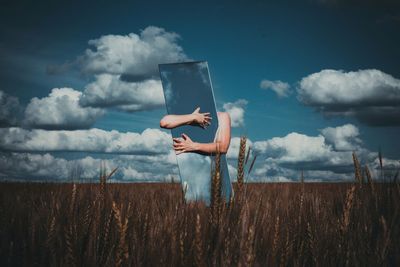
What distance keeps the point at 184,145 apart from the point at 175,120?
0.66 ft

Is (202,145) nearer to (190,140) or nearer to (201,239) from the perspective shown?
(190,140)

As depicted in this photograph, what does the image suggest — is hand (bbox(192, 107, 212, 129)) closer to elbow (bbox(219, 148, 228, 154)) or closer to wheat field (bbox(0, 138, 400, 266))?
elbow (bbox(219, 148, 228, 154))

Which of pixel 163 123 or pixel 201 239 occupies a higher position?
pixel 163 123

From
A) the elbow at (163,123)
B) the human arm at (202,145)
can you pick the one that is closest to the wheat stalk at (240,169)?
the human arm at (202,145)

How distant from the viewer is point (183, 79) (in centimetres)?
262

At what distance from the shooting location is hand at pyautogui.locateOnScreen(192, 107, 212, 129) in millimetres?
2584

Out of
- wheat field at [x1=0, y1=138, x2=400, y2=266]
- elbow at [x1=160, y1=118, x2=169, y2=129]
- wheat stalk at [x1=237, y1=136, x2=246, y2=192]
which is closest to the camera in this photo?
wheat field at [x1=0, y1=138, x2=400, y2=266]

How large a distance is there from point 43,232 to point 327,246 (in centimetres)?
146

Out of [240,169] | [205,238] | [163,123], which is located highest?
[163,123]

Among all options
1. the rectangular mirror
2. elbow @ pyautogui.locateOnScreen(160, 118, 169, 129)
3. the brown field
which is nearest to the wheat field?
the brown field

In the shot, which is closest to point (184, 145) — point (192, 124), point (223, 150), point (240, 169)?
point (192, 124)

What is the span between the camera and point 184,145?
2.56 meters

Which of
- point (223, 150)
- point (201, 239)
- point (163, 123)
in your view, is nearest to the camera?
point (201, 239)

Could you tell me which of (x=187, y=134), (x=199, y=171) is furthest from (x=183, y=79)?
(x=199, y=171)
